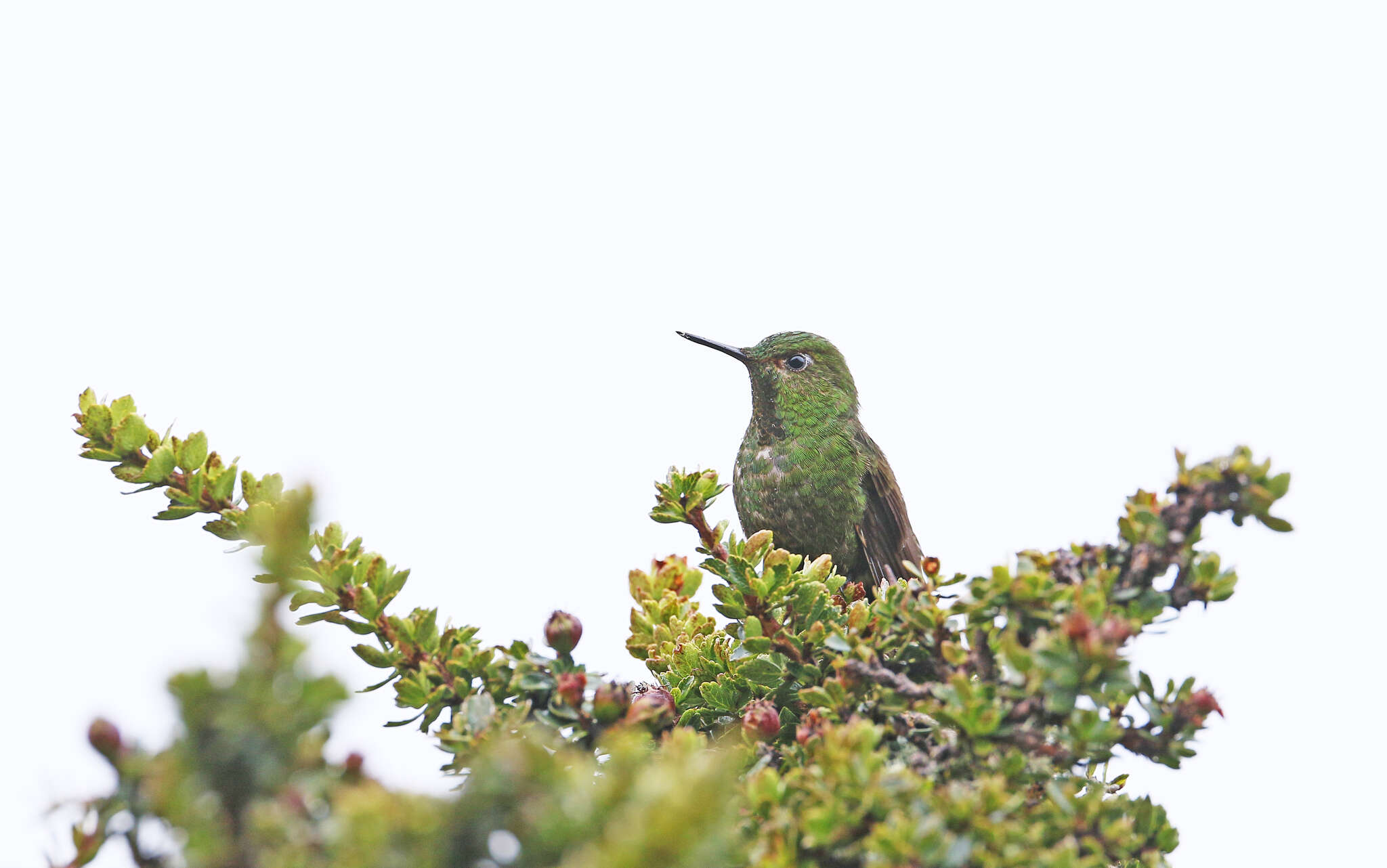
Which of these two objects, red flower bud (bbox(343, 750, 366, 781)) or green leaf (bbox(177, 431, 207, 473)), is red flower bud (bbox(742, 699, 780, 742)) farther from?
green leaf (bbox(177, 431, 207, 473))

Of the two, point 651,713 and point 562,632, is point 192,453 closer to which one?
point 562,632

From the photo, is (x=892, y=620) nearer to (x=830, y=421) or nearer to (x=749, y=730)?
(x=749, y=730)

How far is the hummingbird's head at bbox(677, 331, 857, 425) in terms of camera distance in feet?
16.3

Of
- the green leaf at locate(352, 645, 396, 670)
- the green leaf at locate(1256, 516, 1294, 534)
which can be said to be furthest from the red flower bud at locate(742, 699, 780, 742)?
the green leaf at locate(1256, 516, 1294, 534)

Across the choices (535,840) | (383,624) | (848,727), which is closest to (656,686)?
(383,624)

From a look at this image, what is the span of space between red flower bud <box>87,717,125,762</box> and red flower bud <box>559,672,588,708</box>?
79 cm

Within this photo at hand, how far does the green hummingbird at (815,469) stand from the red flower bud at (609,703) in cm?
263

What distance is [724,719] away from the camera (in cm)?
287

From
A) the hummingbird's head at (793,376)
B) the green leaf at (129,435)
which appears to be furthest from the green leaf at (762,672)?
the hummingbird's head at (793,376)

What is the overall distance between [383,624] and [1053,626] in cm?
145

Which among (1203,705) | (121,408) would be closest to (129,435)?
(121,408)

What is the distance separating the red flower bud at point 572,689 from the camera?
7.29 ft

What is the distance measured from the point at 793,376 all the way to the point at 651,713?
2.97 meters

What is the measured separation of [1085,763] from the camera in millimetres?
2217
